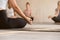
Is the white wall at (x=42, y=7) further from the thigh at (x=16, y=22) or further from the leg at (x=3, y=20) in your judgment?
the leg at (x=3, y=20)

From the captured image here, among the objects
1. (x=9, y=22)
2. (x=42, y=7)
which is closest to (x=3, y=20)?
(x=9, y=22)

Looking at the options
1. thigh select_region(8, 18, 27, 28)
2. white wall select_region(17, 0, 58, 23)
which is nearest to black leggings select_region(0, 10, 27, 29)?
thigh select_region(8, 18, 27, 28)

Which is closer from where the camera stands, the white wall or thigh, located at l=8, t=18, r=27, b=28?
thigh, located at l=8, t=18, r=27, b=28

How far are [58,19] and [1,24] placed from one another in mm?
2587

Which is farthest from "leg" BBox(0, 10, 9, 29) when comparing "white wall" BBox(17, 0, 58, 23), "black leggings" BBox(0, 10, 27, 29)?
"white wall" BBox(17, 0, 58, 23)

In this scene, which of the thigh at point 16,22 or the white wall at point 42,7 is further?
the white wall at point 42,7

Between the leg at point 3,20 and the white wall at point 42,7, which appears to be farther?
the white wall at point 42,7

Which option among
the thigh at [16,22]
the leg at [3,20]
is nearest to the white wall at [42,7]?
the thigh at [16,22]

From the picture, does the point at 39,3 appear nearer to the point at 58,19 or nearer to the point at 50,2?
the point at 50,2

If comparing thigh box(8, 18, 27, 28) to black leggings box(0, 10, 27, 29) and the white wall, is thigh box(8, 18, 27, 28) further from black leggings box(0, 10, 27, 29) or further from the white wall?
the white wall

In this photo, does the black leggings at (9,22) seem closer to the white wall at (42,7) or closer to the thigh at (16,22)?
the thigh at (16,22)

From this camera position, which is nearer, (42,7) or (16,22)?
(16,22)

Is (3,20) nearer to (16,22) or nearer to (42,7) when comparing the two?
(16,22)

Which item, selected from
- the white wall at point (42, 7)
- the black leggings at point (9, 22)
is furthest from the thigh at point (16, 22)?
the white wall at point (42, 7)
